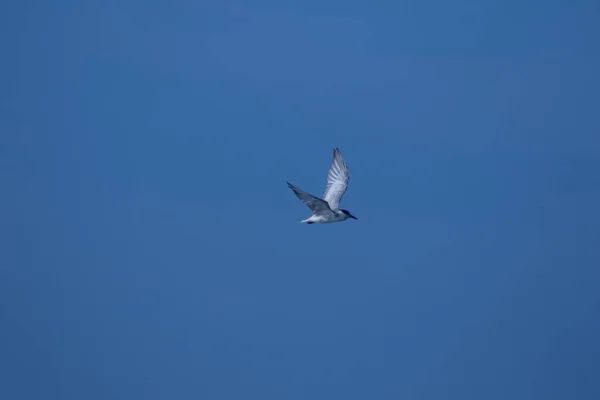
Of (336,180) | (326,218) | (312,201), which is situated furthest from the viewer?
(336,180)

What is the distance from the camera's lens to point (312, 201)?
15047mm

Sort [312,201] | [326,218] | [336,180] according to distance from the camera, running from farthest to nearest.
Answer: [336,180] → [326,218] → [312,201]

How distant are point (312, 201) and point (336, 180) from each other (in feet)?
8.02

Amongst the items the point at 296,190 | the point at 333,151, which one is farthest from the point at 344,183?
the point at 296,190

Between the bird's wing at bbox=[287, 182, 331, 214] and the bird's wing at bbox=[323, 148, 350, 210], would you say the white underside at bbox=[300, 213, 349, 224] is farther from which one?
the bird's wing at bbox=[323, 148, 350, 210]

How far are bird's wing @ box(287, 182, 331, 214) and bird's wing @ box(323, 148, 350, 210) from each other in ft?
4.66

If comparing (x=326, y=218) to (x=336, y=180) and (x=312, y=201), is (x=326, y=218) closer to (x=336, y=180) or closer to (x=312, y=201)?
(x=312, y=201)

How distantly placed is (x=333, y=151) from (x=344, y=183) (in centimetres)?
72

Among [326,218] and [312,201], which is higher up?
[326,218]

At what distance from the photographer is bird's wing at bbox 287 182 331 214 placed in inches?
570

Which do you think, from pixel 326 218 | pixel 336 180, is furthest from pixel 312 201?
pixel 336 180

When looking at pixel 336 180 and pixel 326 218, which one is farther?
pixel 336 180

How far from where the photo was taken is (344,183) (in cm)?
1733

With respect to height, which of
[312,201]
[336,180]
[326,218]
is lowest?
[312,201]
